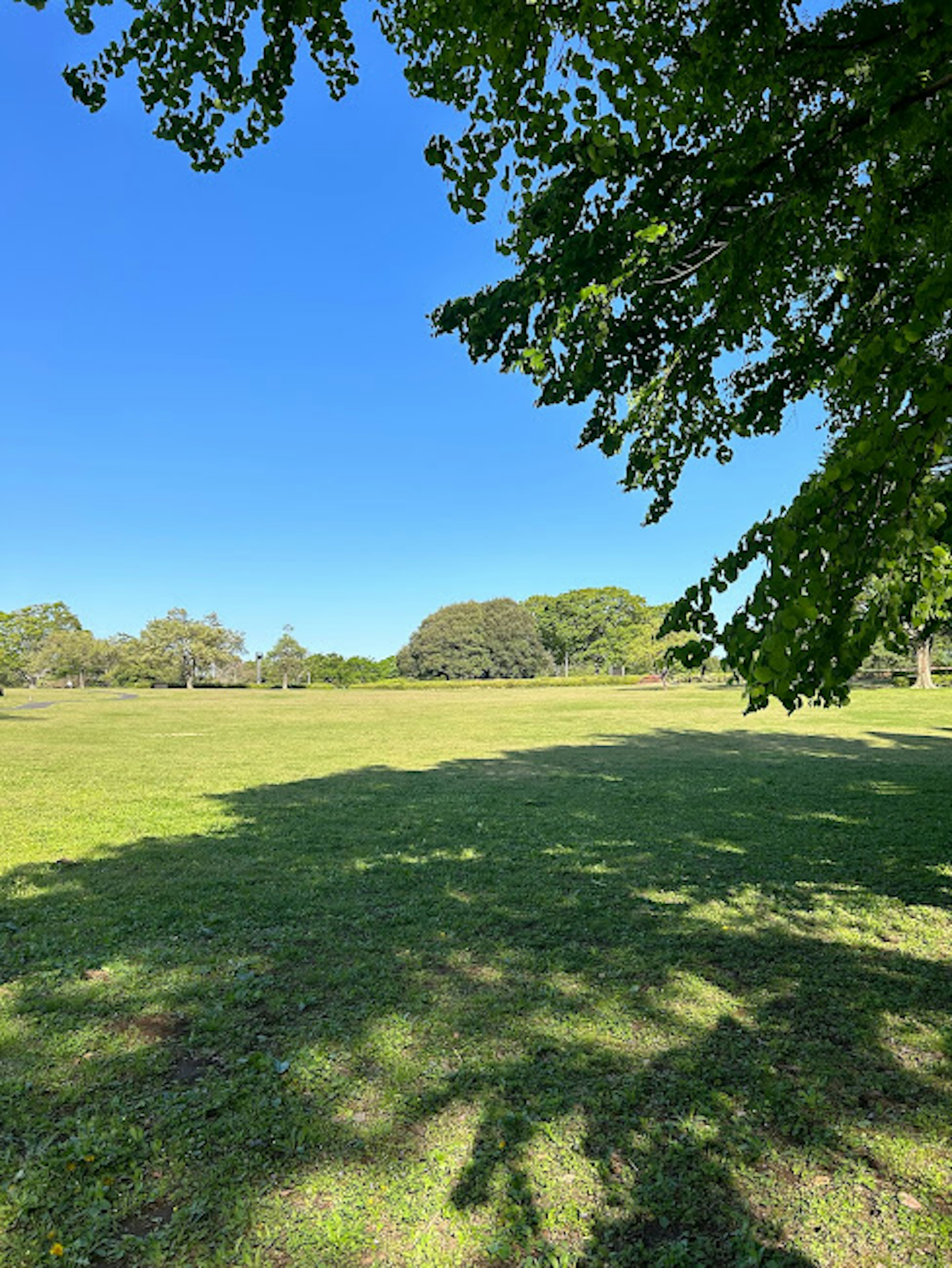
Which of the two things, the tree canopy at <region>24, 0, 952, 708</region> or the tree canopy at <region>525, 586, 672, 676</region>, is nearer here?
the tree canopy at <region>24, 0, 952, 708</region>

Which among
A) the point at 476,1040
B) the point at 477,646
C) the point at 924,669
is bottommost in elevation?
the point at 476,1040

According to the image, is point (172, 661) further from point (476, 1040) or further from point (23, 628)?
point (476, 1040)

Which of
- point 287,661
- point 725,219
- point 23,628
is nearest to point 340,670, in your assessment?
point 287,661

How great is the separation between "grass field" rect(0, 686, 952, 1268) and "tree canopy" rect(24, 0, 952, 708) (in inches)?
68.7

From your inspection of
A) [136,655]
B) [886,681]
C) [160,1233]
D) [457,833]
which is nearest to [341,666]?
[136,655]

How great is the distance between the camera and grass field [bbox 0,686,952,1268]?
2.36m

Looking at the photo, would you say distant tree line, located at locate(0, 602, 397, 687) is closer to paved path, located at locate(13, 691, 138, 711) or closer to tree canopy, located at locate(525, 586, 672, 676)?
paved path, located at locate(13, 691, 138, 711)

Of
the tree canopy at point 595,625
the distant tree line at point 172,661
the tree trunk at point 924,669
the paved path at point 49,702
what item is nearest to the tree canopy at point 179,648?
the distant tree line at point 172,661

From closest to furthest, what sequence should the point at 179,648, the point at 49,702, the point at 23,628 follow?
1. the point at 23,628
2. the point at 49,702
3. the point at 179,648

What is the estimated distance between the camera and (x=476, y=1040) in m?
3.48

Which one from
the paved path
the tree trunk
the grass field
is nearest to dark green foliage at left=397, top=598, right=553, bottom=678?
the paved path

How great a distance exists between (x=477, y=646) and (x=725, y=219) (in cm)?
7811

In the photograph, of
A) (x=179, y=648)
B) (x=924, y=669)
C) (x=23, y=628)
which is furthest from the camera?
(x=179, y=648)

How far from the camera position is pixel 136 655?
251 ft
